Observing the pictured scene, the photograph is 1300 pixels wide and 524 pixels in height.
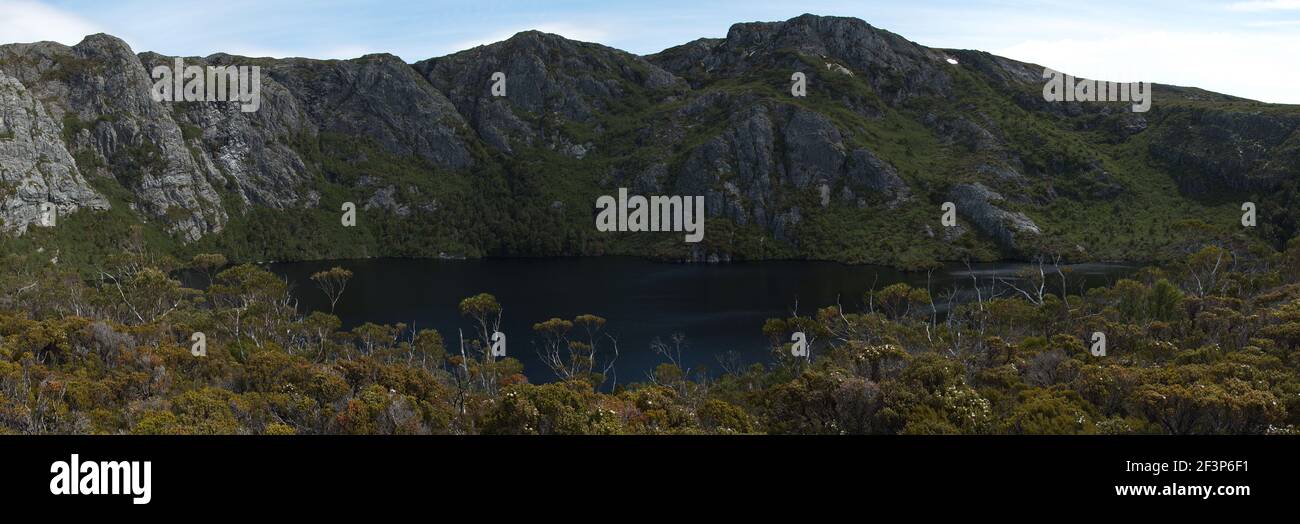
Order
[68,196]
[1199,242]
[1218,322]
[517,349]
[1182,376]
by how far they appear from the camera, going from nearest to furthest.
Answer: [1182,376]
[1218,322]
[517,349]
[1199,242]
[68,196]

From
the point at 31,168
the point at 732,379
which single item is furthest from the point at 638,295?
the point at 31,168

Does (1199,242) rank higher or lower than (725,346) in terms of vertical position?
higher

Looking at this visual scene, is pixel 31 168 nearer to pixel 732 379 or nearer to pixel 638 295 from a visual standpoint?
pixel 638 295

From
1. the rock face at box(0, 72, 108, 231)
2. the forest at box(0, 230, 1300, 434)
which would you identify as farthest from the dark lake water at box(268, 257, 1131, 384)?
the rock face at box(0, 72, 108, 231)

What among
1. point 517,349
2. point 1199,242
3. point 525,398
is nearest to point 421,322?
point 517,349

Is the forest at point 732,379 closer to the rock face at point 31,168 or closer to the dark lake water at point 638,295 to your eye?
the dark lake water at point 638,295
